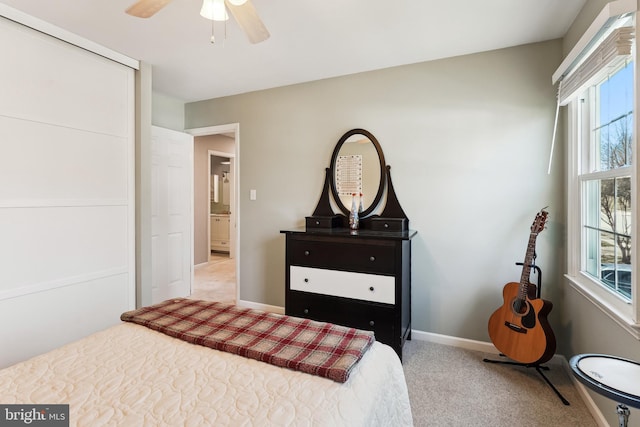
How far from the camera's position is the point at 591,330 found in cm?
191

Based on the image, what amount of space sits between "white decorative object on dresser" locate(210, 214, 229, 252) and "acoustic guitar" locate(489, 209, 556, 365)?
560cm

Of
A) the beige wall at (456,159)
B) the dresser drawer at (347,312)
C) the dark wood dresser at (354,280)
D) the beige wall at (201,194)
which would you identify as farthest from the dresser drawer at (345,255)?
the beige wall at (201,194)

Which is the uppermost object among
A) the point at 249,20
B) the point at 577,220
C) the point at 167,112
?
the point at 167,112

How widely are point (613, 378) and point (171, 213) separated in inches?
154

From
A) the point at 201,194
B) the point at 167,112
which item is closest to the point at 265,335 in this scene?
the point at 167,112

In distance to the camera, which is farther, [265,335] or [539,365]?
[539,365]

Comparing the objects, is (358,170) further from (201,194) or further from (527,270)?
(201,194)

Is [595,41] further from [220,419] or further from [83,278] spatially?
[83,278]

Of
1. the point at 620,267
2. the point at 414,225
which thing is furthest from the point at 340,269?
the point at 620,267

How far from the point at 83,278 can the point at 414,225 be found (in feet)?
8.99

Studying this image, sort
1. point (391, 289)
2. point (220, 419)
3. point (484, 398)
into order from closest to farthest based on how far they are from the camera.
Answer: point (220, 419)
point (484, 398)
point (391, 289)

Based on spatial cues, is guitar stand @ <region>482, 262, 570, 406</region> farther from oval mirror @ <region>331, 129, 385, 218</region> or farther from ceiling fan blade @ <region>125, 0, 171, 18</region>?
ceiling fan blade @ <region>125, 0, 171, 18</region>

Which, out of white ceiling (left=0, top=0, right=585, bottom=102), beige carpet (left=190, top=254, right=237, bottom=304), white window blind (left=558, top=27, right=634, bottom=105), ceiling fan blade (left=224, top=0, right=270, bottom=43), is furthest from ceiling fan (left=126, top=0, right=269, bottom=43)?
beige carpet (left=190, top=254, right=237, bottom=304)

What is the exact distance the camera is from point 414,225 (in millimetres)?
2865
